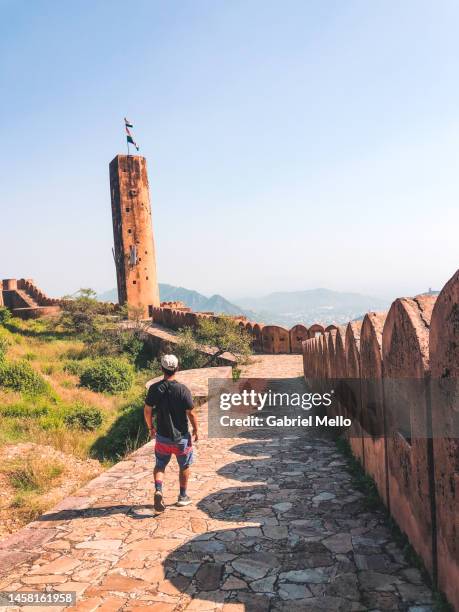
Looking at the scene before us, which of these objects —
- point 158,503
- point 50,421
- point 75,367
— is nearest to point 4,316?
point 75,367

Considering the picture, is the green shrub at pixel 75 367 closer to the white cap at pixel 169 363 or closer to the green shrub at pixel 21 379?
the green shrub at pixel 21 379

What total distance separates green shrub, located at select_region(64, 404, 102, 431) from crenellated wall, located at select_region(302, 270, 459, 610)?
8.25 m

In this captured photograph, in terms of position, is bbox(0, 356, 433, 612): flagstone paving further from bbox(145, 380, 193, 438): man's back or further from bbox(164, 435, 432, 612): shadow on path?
bbox(145, 380, 193, 438): man's back

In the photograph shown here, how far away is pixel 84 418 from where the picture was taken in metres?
12.1

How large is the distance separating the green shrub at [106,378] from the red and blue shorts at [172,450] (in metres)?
12.3

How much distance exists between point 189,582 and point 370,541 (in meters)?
1.47

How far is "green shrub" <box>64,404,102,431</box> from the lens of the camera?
11828 mm

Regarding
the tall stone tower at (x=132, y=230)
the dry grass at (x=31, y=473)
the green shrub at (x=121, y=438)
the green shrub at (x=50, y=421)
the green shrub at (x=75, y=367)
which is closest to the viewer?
the dry grass at (x=31, y=473)

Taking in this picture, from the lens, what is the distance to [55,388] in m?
15.2

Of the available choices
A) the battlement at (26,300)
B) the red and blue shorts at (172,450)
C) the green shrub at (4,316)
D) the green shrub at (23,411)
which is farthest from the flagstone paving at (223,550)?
the battlement at (26,300)

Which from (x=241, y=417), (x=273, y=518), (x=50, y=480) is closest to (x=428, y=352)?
(x=273, y=518)

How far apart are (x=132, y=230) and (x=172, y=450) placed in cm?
2902

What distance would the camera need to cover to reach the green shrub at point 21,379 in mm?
13688

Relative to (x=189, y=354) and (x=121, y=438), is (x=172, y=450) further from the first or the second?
(x=189, y=354)
